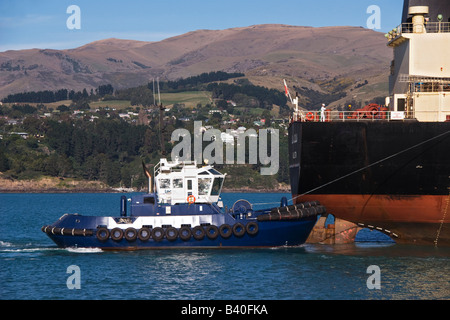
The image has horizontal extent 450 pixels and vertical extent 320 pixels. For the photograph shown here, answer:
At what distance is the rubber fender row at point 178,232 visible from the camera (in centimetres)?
3550

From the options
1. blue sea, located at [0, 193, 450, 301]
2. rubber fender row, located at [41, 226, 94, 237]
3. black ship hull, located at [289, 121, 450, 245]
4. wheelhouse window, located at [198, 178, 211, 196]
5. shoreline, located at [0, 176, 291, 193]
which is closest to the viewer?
blue sea, located at [0, 193, 450, 301]

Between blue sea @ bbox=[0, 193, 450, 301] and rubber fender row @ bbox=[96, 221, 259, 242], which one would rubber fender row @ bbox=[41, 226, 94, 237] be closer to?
rubber fender row @ bbox=[96, 221, 259, 242]

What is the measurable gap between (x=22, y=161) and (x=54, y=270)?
535ft

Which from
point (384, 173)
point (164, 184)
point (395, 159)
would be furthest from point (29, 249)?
point (395, 159)

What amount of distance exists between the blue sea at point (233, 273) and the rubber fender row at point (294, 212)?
1679mm

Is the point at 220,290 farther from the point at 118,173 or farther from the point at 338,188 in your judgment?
the point at 118,173

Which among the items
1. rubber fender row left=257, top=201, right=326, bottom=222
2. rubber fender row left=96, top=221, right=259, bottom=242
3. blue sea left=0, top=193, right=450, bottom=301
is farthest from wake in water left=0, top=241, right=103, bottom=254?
rubber fender row left=257, top=201, right=326, bottom=222

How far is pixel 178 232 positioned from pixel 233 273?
19.0 ft

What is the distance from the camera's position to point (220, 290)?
27641mm

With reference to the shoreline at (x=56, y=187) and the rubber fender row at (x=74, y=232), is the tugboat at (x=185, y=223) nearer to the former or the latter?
the rubber fender row at (x=74, y=232)

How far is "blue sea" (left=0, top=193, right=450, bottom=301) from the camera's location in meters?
27.2

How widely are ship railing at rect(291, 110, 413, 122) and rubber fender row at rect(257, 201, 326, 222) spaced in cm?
441

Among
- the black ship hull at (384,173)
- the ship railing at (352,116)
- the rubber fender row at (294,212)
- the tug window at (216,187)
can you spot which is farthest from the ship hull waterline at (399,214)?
the tug window at (216,187)
